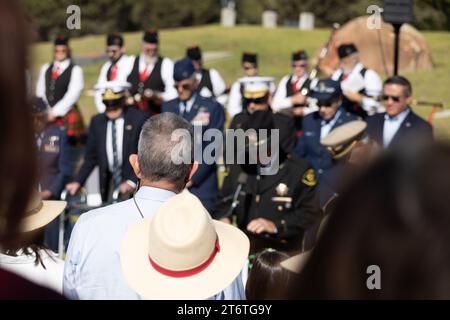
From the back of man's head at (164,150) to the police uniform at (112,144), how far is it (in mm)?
4343

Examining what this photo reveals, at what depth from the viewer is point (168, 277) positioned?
2986 mm

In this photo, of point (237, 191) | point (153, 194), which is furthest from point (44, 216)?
point (237, 191)

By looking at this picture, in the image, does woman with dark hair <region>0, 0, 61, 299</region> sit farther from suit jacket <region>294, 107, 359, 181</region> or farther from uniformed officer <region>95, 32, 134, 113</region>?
uniformed officer <region>95, 32, 134, 113</region>

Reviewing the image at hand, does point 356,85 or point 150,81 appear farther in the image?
A: point 150,81

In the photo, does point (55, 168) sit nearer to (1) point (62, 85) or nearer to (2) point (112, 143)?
(2) point (112, 143)

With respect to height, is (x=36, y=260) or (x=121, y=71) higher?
(x=36, y=260)

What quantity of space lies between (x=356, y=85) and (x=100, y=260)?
6.32m

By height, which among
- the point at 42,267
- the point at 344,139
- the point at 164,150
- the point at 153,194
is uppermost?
the point at 164,150

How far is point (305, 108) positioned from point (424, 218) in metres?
8.55

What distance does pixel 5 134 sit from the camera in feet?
3.99

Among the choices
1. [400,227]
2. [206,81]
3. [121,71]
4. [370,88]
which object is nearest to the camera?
[400,227]

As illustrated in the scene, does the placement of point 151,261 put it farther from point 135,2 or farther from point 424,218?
point 135,2

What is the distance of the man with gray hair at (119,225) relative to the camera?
10.3ft

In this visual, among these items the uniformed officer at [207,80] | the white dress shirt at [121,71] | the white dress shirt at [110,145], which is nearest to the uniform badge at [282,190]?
the white dress shirt at [110,145]
